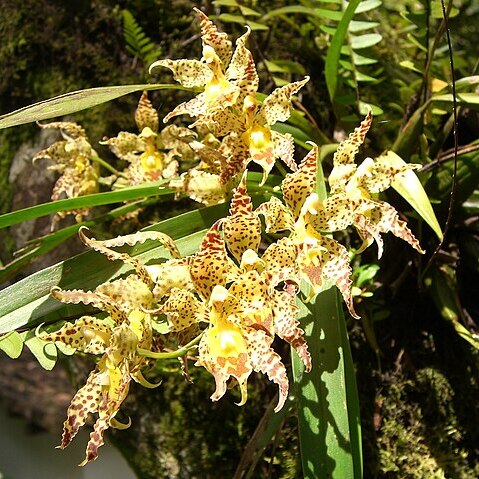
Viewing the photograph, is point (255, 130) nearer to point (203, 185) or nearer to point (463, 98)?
point (203, 185)

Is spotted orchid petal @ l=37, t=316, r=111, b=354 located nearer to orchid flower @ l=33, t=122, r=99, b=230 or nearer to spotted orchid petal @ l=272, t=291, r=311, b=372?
spotted orchid petal @ l=272, t=291, r=311, b=372

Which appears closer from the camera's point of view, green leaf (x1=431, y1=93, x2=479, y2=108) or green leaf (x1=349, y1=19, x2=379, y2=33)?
green leaf (x1=431, y1=93, x2=479, y2=108)

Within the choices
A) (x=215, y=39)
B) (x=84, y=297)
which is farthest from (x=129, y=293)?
(x=215, y=39)

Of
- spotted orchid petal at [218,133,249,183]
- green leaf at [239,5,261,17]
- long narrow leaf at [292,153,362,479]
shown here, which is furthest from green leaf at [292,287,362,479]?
green leaf at [239,5,261,17]

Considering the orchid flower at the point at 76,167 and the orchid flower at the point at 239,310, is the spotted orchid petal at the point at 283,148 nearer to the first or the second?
the orchid flower at the point at 239,310

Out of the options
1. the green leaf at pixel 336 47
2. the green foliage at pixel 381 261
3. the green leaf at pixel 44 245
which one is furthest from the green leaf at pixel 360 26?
the green leaf at pixel 44 245
